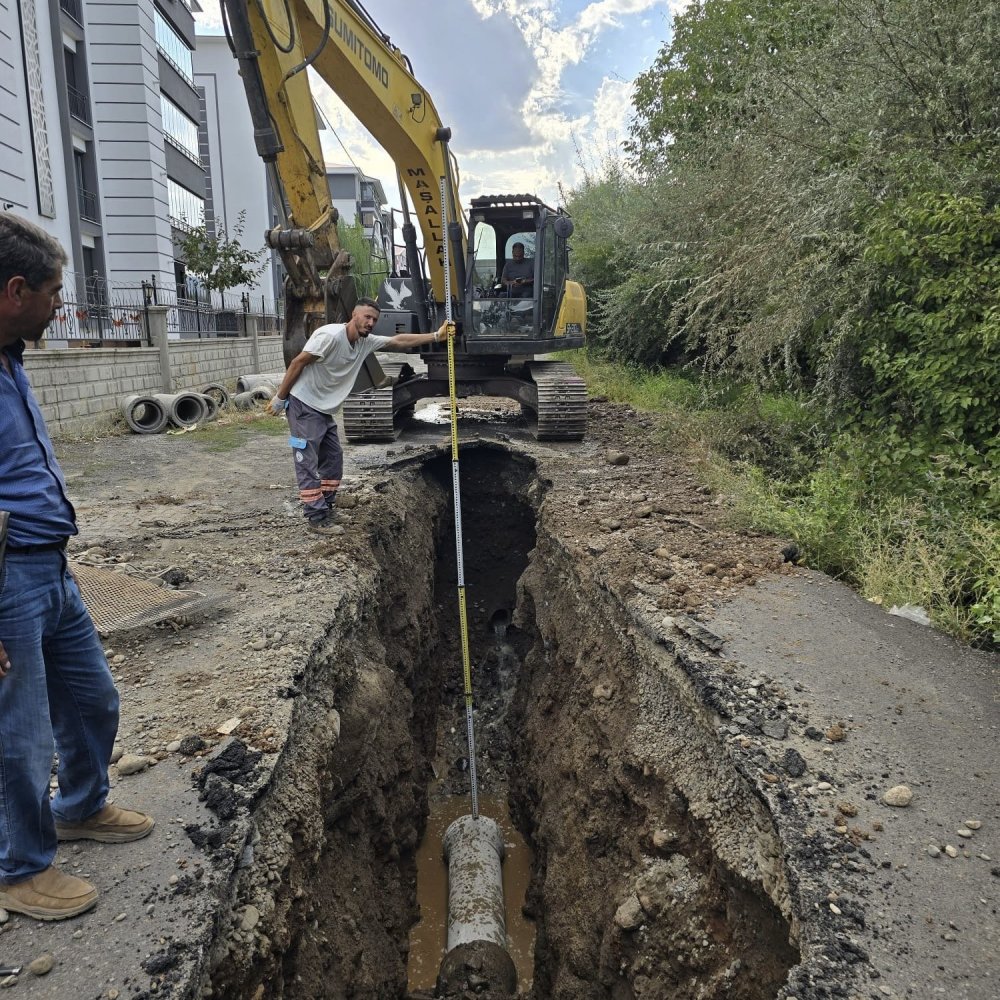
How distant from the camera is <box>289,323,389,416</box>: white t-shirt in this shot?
5828 millimetres

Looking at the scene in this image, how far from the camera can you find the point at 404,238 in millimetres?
9680

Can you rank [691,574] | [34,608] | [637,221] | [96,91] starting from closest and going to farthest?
[34,608] → [691,574] → [637,221] → [96,91]

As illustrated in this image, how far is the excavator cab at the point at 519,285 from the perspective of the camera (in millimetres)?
9438

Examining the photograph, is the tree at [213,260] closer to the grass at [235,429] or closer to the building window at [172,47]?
the building window at [172,47]

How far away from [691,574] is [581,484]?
8.75 feet

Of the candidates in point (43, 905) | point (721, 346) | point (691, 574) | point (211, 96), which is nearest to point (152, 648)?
point (43, 905)

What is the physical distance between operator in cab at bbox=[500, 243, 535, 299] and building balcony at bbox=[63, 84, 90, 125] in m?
12.6

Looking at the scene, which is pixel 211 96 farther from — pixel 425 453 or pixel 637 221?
pixel 425 453

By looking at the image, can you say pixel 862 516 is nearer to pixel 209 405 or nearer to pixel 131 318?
pixel 209 405

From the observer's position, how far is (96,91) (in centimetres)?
1767

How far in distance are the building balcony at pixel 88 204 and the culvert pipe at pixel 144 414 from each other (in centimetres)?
792

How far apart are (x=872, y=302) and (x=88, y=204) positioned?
17.3 metres

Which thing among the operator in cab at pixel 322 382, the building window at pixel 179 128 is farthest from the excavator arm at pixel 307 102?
the building window at pixel 179 128

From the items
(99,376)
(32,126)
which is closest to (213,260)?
(32,126)
